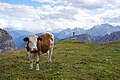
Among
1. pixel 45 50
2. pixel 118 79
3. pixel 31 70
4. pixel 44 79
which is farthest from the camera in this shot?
pixel 45 50

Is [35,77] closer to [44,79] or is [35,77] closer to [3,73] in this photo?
[44,79]

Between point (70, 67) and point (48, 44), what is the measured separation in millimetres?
4259

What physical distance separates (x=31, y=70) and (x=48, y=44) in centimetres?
504

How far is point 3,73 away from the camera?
85.4 feet

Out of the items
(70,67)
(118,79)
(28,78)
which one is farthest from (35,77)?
(118,79)

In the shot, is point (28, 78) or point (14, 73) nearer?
point (28, 78)

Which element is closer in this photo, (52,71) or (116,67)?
(52,71)

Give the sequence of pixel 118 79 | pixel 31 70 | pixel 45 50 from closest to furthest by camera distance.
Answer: pixel 118 79 → pixel 31 70 → pixel 45 50

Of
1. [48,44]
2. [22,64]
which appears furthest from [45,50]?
[22,64]

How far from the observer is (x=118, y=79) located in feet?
82.3

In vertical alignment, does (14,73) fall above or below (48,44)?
below

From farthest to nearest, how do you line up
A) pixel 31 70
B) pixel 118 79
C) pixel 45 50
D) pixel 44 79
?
pixel 45 50
pixel 31 70
pixel 118 79
pixel 44 79

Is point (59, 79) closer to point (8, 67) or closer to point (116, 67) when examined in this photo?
point (8, 67)

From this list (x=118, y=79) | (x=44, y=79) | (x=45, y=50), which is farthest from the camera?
(x=45, y=50)
